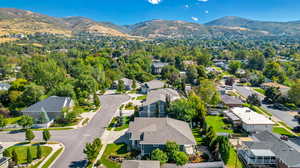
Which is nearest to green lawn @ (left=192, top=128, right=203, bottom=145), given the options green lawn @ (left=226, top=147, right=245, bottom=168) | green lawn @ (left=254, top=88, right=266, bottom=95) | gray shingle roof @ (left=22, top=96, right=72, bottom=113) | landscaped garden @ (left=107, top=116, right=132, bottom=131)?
green lawn @ (left=226, top=147, right=245, bottom=168)

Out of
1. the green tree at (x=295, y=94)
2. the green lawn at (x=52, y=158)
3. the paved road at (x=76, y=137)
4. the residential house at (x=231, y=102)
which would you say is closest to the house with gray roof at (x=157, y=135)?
the paved road at (x=76, y=137)

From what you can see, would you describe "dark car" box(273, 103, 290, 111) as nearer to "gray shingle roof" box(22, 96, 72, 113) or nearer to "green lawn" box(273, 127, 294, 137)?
"green lawn" box(273, 127, 294, 137)

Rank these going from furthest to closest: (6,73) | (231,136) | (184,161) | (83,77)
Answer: (6,73)
(83,77)
(231,136)
(184,161)

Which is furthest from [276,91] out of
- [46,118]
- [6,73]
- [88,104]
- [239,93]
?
[6,73]

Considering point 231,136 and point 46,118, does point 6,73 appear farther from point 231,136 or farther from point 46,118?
point 231,136

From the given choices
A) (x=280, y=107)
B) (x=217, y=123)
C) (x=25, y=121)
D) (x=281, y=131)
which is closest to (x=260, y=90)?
(x=280, y=107)

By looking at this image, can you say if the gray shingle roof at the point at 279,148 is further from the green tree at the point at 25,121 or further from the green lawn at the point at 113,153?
the green tree at the point at 25,121

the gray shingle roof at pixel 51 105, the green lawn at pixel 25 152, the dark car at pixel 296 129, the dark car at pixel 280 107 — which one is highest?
the gray shingle roof at pixel 51 105
